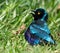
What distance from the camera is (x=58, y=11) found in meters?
7.50

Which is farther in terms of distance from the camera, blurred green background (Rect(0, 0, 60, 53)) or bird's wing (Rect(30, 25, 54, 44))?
bird's wing (Rect(30, 25, 54, 44))

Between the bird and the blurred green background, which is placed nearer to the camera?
the blurred green background

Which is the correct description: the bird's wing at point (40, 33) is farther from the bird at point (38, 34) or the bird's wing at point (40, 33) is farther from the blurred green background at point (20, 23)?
the blurred green background at point (20, 23)

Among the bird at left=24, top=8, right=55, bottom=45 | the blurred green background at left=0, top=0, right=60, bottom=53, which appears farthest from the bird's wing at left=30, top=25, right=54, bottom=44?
the blurred green background at left=0, top=0, right=60, bottom=53

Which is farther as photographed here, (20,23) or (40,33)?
(20,23)

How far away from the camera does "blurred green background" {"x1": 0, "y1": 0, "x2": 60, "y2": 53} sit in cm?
539

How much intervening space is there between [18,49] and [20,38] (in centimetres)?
85

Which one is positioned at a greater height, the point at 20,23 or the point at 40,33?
the point at 40,33

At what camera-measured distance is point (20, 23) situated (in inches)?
269

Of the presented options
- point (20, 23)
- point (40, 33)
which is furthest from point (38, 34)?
point (20, 23)

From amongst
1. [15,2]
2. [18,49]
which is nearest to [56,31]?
[15,2]

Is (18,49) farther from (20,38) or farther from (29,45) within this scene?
(20,38)

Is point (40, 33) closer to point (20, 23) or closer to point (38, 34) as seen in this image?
point (38, 34)

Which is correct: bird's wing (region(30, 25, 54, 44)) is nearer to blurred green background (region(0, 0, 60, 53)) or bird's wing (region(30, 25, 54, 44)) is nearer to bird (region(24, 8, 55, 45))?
bird (region(24, 8, 55, 45))
